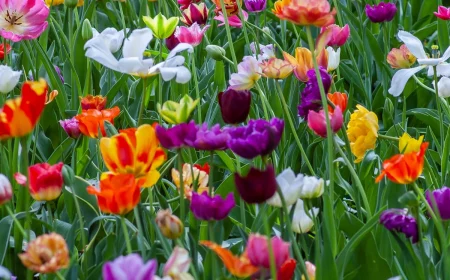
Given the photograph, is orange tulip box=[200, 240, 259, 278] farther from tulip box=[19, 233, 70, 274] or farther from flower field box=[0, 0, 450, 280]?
tulip box=[19, 233, 70, 274]

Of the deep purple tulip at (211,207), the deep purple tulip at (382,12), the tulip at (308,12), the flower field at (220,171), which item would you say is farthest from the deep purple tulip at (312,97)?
the deep purple tulip at (382,12)

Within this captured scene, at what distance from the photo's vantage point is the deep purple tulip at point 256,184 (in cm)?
88

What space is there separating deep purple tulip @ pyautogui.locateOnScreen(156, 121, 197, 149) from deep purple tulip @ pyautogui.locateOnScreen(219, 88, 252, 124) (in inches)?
5.4

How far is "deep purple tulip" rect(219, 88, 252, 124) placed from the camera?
117 centimetres

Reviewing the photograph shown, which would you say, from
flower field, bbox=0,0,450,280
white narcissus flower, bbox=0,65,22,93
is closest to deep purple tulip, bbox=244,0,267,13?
flower field, bbox=0,0,450,280

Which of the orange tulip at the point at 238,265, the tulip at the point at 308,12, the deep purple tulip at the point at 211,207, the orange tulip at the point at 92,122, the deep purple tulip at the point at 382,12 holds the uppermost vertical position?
the tulip at the point at 308,12

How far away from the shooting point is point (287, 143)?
5.46 feet

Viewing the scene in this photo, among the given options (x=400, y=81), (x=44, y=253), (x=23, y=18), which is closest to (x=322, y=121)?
(x=400, y=81)

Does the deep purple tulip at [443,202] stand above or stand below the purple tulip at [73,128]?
above

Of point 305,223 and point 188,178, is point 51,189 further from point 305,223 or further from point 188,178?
point 305,223

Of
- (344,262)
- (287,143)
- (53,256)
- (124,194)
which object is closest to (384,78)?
(287,143)

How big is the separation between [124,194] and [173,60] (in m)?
0.39

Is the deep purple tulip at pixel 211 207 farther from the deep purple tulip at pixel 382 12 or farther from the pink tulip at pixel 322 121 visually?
the deep purple tulip at pixel 382 12

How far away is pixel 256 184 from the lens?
2.89ft
